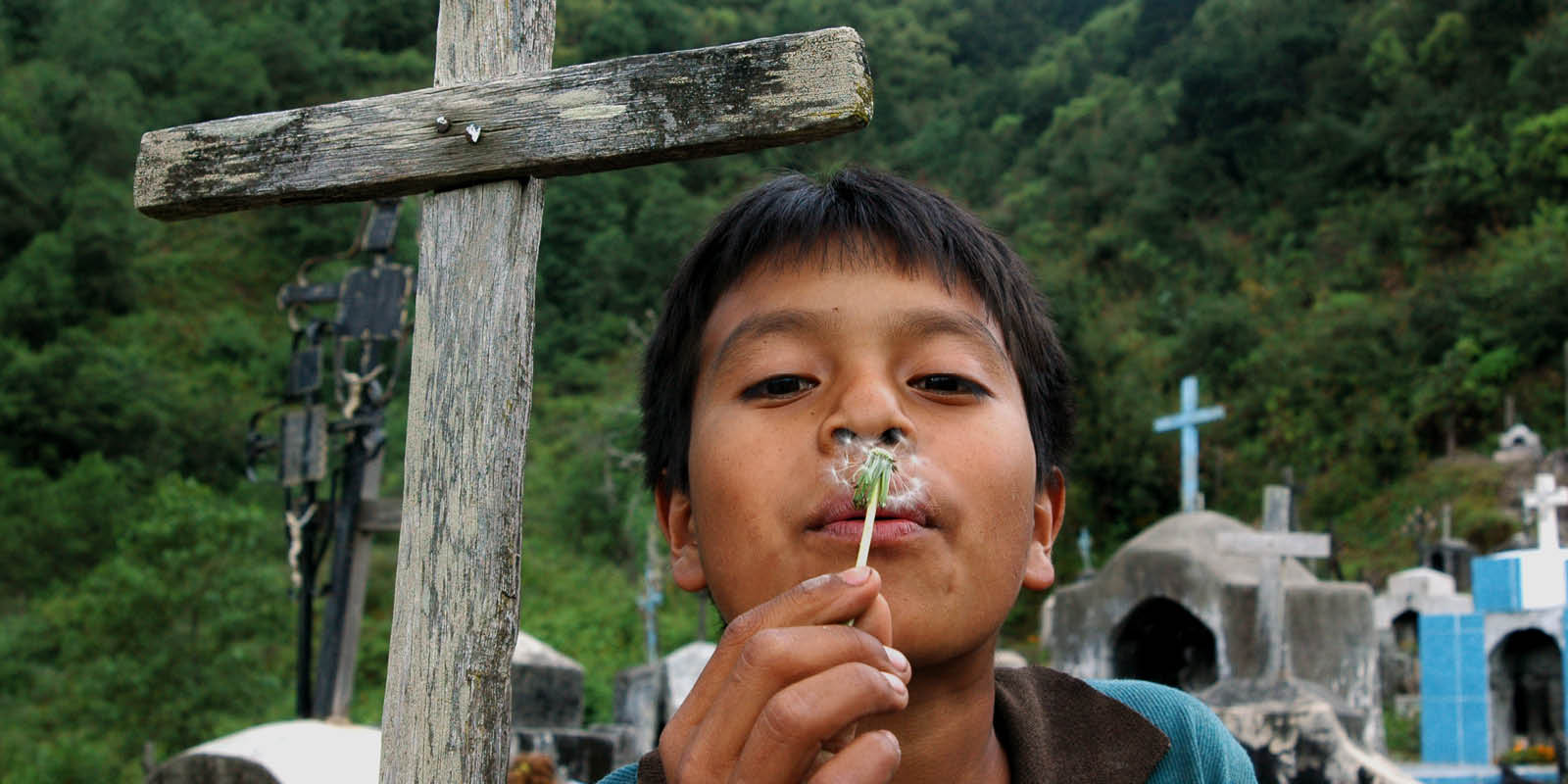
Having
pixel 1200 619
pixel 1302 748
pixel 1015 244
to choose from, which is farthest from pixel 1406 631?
pixel 1302 748

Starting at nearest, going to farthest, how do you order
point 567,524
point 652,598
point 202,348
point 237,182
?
point 237,182, point 652,598, point 567,524, point 202,348

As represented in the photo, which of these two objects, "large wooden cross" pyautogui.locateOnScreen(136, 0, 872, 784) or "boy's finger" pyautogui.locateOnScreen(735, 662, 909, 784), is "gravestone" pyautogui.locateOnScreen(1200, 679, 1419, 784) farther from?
"boy's finger" pyautogui.locateOnScreen(735, 662, 909, 784)

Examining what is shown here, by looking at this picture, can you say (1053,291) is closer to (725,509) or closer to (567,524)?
(567,524)

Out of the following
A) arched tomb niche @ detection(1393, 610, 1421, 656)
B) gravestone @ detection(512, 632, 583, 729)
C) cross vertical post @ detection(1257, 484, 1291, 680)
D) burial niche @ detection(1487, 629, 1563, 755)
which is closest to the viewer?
gravestone @ detection(512, 632, 583, 729)

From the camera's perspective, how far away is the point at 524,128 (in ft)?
6.20

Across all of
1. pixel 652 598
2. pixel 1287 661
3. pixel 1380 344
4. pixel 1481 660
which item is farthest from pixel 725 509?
pixel 1380 344

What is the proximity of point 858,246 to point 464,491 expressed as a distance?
68 centimetres

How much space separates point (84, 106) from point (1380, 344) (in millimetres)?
37030

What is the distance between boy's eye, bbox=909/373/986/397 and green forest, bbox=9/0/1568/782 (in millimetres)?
11307

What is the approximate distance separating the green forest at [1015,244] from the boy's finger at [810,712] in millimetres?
11590

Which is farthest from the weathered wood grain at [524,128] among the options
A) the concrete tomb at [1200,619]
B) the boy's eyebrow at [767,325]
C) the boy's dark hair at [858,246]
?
the concrete tomb at [1200,619]

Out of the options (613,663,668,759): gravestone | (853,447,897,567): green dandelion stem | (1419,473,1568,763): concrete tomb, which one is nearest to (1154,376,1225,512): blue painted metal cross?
(1419,473,1568,763): concrete tomb

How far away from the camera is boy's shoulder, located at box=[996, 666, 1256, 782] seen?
6.23 ft

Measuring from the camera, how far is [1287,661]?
38.3 ft
